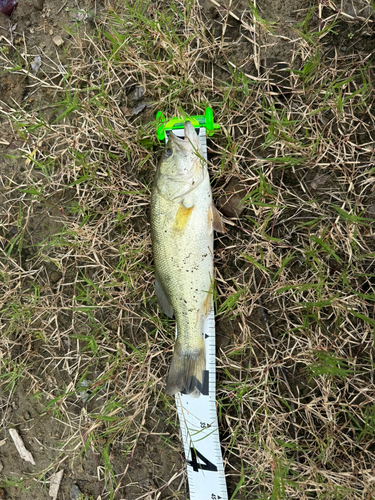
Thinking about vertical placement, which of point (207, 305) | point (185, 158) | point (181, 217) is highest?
point (185, 158)

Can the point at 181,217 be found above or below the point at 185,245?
above

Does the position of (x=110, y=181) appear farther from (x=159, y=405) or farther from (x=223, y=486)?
(x=223, y=486)

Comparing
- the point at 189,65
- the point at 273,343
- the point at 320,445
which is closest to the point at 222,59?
the point at 189,65

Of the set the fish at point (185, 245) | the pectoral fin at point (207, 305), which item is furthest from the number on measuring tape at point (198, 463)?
the pectoral fin at point (207, 305)

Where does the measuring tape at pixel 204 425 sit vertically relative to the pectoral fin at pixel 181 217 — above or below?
below

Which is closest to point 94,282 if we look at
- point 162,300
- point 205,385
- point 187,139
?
point 162,300

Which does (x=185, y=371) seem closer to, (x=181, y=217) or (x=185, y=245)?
(x=185, y=245)

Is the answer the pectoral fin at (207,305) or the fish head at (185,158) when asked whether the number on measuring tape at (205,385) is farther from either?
the fish head at (185,158)
